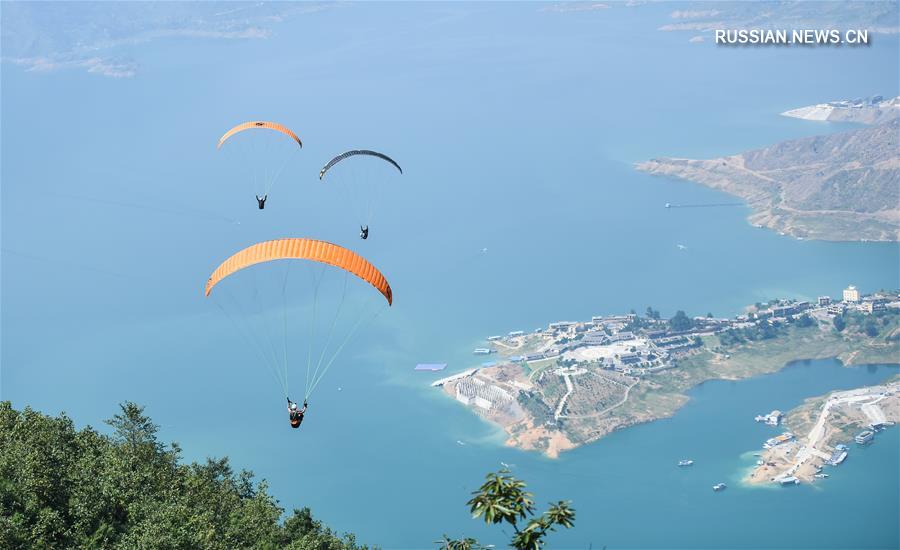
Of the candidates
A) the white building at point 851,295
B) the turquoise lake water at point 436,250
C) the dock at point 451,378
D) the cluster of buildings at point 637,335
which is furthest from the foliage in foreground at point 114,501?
the white building at point 851,295

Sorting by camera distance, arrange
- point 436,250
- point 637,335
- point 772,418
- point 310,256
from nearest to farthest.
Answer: point 310,256 → point 772,418 → point 637,335 → point 436,250

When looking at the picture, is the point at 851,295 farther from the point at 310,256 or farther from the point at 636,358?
the point at 310,256

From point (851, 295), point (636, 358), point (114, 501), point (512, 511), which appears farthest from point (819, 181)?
point (512, 511)

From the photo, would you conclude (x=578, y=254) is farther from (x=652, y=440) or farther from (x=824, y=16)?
(x=824, y=16)

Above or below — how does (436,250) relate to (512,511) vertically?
above

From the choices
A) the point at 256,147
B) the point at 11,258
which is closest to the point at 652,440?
the point at 11,258

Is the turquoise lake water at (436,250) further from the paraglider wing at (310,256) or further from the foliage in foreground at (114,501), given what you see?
the paraglider wing at (310,256)

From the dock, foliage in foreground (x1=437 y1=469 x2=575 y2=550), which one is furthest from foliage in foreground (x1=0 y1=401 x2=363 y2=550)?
the dock
